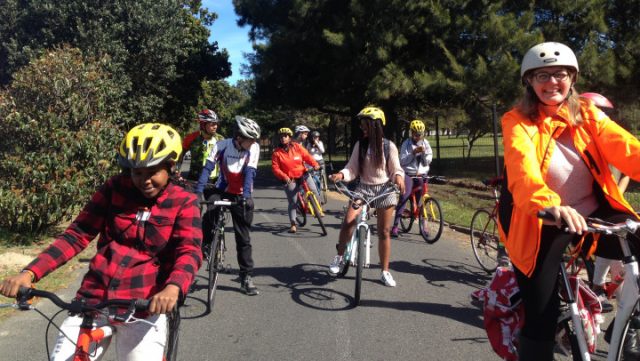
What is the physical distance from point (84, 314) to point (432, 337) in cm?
302

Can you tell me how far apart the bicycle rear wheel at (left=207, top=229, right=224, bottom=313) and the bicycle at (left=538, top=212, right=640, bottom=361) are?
3.50 metres

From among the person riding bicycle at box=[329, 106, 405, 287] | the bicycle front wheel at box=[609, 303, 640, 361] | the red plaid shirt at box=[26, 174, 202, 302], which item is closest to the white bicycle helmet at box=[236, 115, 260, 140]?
the person riding bicycle at box=[329, 106, 405, 287]

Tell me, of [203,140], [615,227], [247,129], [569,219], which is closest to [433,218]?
[203,140]

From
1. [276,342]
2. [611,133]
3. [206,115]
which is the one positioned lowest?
[276,342]

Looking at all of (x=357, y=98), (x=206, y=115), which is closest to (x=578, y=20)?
(x=357, y=98)

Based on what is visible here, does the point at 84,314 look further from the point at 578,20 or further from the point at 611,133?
the point at 578,20

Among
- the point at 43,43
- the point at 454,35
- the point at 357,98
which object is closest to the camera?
the point at 454,35

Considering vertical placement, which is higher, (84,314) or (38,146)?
(38,146)

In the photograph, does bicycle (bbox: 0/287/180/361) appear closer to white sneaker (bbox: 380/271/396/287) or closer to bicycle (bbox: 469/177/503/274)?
white sneaker (bbox: 380/271/396/287)

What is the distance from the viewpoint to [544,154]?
2.51 meters

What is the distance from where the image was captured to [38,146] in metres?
A: 8.18

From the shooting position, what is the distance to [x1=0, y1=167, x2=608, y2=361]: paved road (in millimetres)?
4094

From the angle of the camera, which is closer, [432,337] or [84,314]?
[84,314]

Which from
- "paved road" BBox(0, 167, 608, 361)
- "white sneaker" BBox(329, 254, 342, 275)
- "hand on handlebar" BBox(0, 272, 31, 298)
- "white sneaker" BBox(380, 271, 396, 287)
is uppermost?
"hand on handlebar" BBox(0, 272, 31, 298)
